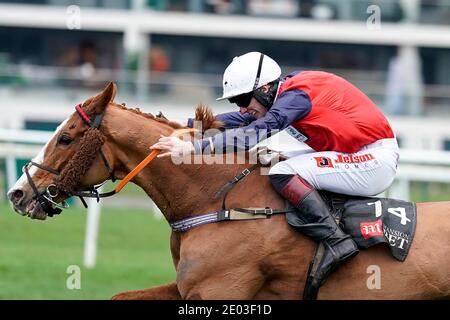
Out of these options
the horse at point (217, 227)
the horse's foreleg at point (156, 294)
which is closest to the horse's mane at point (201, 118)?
the horse at point (217, 227)

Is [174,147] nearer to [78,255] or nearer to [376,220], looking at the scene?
[376,220]

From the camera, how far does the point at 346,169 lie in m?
5.80

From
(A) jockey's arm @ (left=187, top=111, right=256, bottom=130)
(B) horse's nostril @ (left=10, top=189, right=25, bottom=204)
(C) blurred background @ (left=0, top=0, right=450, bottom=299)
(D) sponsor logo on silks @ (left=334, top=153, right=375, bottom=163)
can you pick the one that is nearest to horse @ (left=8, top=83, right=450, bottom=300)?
(B) horse's nostril @ (left=10, top=189, right=25, bottom=204)

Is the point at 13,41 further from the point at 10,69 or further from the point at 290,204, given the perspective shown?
the point at 290,204

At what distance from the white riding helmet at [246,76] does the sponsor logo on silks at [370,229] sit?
1.02 metres

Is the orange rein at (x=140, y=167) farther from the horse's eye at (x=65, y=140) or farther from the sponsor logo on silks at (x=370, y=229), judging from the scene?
the sponsor logo on silks at (x=370, y=229)

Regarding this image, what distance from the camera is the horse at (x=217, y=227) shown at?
5625 mm

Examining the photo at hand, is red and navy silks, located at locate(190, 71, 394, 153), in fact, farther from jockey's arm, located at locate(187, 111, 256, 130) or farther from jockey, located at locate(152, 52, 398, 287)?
jockey's arm, located at locate(187, 111, 256, 130)

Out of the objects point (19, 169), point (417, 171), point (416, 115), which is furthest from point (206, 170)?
point (416, 115)

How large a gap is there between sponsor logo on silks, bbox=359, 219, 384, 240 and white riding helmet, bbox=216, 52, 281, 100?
102cm

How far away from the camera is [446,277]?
5.68m

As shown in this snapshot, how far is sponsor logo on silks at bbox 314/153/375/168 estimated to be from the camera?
5809mm

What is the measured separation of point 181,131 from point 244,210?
620 mm

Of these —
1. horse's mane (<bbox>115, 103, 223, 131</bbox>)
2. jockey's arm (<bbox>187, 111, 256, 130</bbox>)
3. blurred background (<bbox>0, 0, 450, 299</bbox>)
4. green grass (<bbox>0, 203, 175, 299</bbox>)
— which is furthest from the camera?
blurred background (<bbox>0, 0, 450, 299</bbox>)
